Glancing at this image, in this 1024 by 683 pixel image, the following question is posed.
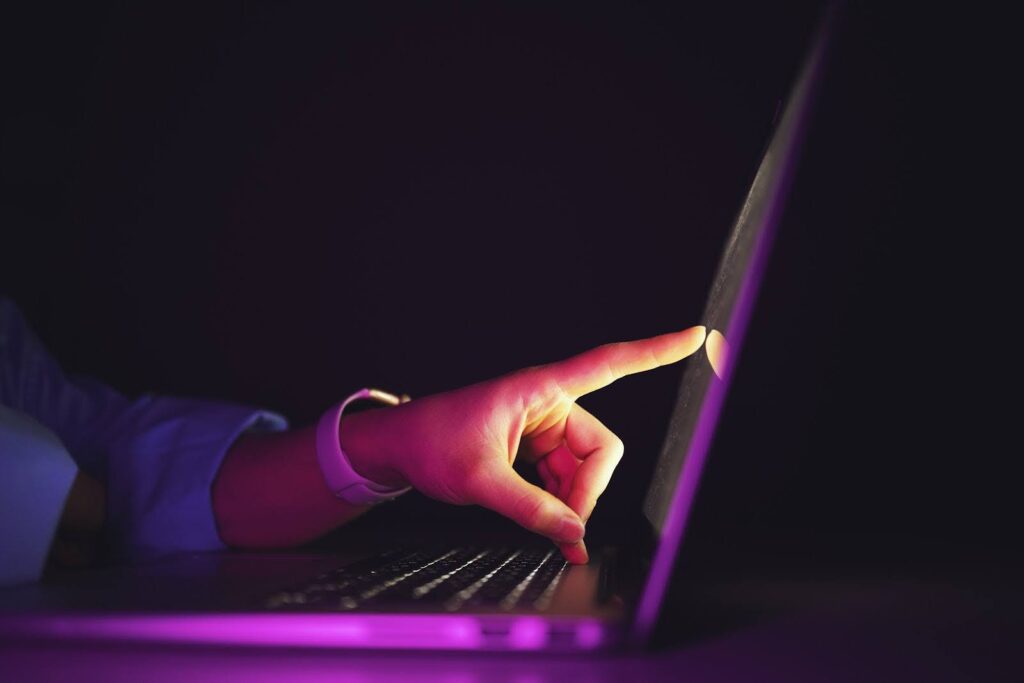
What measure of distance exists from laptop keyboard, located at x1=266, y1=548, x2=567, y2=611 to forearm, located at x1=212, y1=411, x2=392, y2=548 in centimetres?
15

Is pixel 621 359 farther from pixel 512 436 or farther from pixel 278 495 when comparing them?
pixel 278 495

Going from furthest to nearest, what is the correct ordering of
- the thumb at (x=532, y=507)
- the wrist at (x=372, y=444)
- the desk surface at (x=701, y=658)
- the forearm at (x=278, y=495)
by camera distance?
1. the forearm at (x=278, y=495)
2. the wrist at (x=372, y=444)
3. the thumb at (x=532, y=507)
4. the desk surface at (x=701, y=658)

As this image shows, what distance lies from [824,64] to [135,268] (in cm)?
130

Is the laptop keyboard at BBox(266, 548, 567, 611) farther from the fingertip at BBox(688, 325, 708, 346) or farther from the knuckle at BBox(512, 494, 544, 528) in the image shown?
the fingertip at BBox(688, 325, 708, 346)

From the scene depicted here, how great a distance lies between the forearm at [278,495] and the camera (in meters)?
0.97

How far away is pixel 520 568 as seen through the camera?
755 millimetres

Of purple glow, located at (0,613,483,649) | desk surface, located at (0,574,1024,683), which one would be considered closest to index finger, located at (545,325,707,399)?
desk surface, located at (0,574,1024,683)

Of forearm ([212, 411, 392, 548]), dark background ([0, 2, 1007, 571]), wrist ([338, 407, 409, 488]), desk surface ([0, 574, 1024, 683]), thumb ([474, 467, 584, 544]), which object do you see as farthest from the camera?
dark background ([0, 2, 1007, 571])

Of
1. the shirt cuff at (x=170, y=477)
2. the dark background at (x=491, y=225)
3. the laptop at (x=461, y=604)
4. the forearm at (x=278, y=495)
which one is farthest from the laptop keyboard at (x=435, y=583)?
the dark background at (x=491, y=225)

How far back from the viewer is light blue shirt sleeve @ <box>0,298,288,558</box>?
99 cm

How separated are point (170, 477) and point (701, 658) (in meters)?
0.71

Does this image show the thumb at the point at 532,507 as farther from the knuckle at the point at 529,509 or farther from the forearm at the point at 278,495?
the forearm at the point at 278,495

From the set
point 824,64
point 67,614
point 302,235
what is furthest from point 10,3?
point 824,64

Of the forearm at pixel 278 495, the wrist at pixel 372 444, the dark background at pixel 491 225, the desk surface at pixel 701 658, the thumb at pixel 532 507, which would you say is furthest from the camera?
the dark background at pixel 491 225
